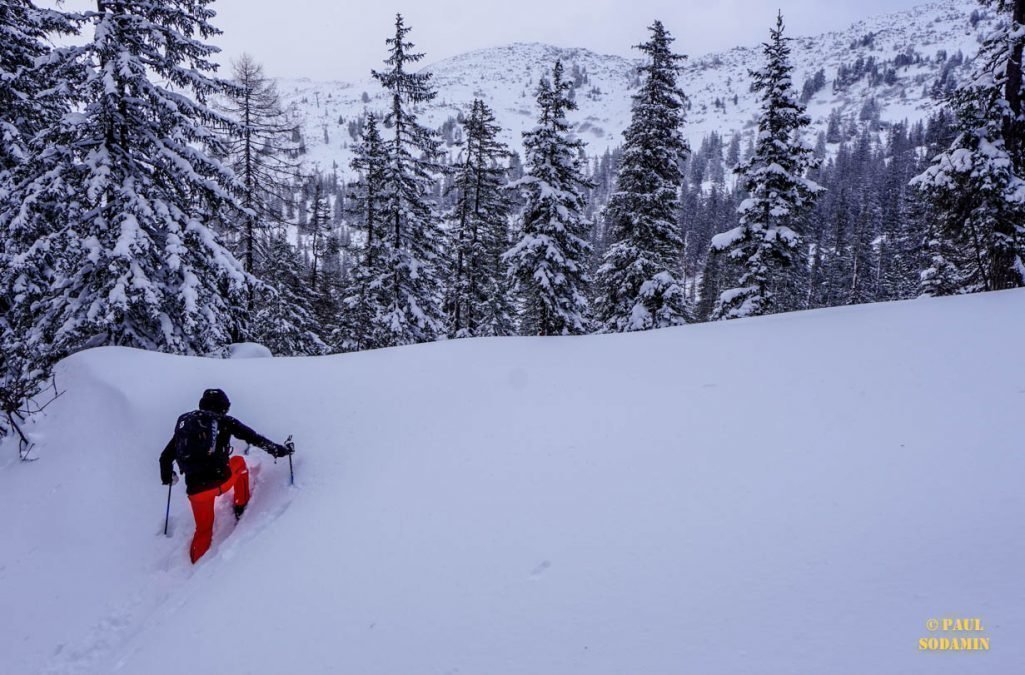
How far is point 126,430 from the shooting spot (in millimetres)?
7258

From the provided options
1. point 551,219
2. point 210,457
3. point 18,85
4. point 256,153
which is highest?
point 256,153

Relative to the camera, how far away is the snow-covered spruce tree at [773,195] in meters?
17.5

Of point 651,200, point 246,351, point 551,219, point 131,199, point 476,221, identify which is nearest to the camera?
point 131,199

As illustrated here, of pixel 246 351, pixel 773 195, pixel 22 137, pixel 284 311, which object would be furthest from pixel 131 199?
pixel 773 195

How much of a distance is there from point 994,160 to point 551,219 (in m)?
12.4

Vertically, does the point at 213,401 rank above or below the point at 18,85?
below

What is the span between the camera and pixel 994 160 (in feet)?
39.4

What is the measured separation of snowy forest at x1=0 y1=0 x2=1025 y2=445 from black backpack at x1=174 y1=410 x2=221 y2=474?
14.7ft

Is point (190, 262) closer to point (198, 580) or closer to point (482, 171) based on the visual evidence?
point (198, 580)

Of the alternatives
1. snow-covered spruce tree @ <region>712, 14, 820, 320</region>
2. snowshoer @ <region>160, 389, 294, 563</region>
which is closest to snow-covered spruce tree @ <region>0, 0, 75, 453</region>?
snowshoer @ <region>160, 389, 294, 563</region>

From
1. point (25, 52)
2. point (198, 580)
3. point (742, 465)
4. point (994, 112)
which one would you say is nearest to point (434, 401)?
point (198, 580)

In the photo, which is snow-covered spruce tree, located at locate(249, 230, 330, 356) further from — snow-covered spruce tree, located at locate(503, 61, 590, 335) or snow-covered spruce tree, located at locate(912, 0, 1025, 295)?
snow-covered spruce tree, located at locate(912, 0, 1025, 295)

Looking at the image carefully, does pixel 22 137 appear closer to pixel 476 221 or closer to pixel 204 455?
pixel 204 455

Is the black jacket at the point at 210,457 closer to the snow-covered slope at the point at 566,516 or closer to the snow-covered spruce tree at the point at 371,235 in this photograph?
the snow-covered slope at the point at 566,516
